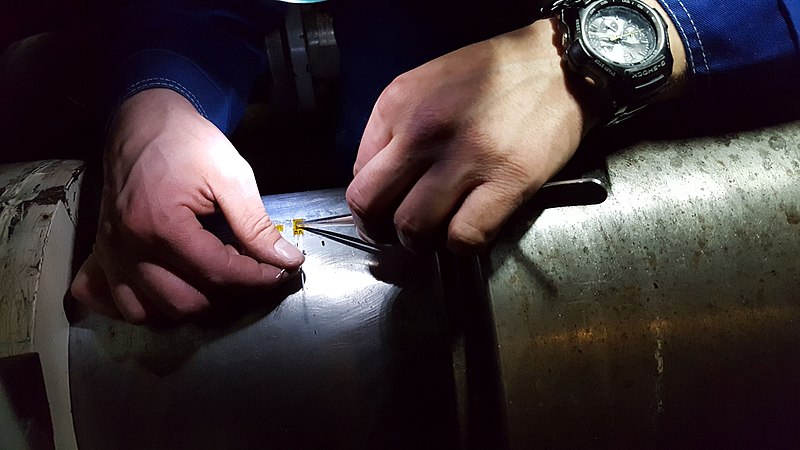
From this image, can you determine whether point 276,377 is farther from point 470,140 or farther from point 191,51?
point 191,51

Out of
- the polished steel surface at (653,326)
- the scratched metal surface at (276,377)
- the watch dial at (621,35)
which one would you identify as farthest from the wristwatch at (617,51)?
the scratched metal surface at (276,377)

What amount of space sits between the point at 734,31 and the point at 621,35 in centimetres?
11

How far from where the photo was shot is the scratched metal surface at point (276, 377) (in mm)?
680

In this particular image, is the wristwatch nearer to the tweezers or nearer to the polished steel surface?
the polished steel surface

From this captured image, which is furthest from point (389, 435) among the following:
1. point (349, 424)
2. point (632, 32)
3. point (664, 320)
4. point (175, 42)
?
point (175, 42)

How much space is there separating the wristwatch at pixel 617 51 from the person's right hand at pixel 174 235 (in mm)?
354

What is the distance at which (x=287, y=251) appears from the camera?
708mm

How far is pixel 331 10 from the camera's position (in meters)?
1.16

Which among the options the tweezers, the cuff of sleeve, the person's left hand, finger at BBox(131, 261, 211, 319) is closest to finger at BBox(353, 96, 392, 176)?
the person's left hand

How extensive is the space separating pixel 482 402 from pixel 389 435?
0.11 meters

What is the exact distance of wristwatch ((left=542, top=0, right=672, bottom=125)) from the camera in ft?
2.03

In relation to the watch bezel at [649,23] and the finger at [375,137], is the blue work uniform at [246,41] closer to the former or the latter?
the watch bezel at [649,23]

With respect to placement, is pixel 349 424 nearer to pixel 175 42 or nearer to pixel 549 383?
pixel 549 383

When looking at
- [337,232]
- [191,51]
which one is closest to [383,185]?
[337,232]
